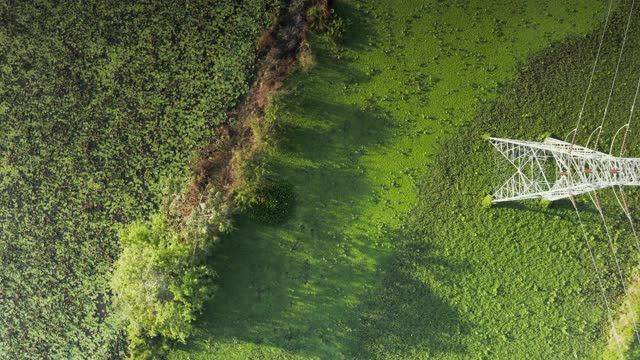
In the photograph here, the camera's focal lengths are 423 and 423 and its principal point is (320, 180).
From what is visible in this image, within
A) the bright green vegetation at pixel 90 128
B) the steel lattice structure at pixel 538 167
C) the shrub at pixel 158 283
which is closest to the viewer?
the steel lattice structure at pixel 538 167

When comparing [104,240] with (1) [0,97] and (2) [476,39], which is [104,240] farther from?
(2) [476,39]

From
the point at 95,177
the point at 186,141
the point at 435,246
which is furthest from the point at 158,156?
the point at 435,246

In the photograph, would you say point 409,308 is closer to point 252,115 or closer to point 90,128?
point 252,115

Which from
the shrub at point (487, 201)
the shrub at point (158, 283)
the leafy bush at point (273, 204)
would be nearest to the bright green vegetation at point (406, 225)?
the shrub at point (487, 201)

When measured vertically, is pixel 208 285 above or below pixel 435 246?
below

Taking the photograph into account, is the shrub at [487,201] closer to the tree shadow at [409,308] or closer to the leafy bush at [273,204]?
the tree shadow at [409,308]

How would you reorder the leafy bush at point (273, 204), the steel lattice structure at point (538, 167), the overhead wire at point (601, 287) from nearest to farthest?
the steel lattice structure at point (538, 167) → the leafy bush at point (273, 204) → the overhead wire at point (601, 287)
